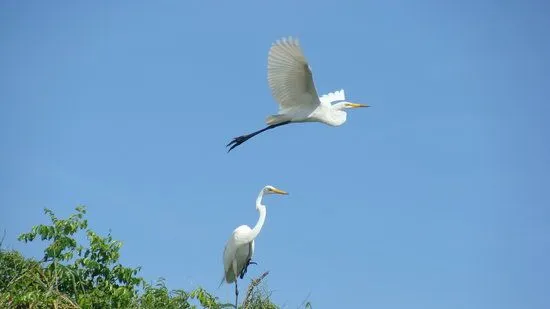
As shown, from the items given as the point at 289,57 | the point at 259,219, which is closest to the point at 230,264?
the point at 259,219

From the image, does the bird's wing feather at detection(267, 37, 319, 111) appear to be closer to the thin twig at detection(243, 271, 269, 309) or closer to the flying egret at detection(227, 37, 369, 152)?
the flying egret at detection(227, 37, 369, 152)

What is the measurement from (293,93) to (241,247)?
1641mm

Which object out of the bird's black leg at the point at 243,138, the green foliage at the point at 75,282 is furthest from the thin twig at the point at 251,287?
the bird's black leg at the point at 243,138

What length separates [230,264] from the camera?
8.68 metres

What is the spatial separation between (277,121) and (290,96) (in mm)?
477

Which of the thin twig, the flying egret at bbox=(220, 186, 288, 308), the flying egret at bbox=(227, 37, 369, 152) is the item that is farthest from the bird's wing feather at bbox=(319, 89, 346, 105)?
the thin twig

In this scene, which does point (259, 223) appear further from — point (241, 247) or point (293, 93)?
point (293, 93)

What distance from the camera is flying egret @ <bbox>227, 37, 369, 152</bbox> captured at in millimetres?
7938

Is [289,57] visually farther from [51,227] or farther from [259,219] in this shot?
[51,227]

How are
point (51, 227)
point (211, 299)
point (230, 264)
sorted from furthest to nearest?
point (230, 264)
point (51, 227)
point (211, 299)

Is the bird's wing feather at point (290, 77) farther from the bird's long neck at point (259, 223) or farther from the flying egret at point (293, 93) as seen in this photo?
the bird's long neck at point (259, 223)

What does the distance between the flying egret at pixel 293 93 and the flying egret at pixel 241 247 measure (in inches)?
32.4

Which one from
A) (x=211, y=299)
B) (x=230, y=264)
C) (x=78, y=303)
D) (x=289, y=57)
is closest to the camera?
(x=78, y=303)

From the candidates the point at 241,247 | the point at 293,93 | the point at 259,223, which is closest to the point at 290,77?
the point at 293,93
